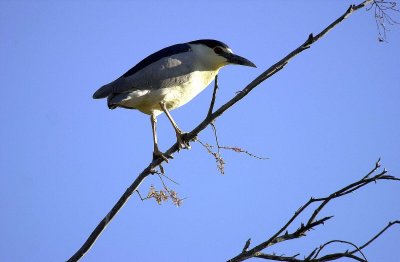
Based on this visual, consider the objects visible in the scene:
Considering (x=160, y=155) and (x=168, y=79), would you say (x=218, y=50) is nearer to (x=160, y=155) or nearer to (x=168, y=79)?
(x=168, y=79)

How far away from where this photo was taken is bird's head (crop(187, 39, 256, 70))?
6.73 metres

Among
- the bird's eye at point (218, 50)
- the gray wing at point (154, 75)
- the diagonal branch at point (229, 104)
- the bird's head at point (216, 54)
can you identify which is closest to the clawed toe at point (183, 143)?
the gray wing at point (154, 75)

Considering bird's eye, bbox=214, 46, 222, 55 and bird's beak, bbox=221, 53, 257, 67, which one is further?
bird's eye, bbox=214, 46, 222, 55

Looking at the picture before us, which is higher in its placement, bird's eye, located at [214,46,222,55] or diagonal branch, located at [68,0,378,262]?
bird's eye, located at [214,46,222,55]

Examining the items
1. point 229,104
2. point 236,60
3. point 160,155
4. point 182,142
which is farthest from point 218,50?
point 229,104

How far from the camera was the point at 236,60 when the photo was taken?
22.1ft

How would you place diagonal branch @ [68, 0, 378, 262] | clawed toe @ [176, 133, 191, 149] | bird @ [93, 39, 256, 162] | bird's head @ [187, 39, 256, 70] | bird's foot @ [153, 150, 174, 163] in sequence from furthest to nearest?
bird's head @ [187, 39, 256, 70] → bird @ [93, 39, 256, 162] → clawed toe @ [176, 133, 191, 149] → bird's foot @ [153, 150, 174, 163] → diagonal branch @ [68, 0, 378, 262]

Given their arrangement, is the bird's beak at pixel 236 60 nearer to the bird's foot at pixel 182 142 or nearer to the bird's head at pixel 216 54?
the bird's head at pixel 216 54

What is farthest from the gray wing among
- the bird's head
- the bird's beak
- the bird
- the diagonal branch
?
the diagonal branch

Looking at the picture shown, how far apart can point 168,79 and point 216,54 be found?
0.89 metres

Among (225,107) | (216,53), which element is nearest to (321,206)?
(225,107)

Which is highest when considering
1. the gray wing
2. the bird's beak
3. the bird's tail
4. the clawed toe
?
the bird's beak

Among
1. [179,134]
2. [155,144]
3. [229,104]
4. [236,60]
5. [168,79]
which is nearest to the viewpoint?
[229,104]

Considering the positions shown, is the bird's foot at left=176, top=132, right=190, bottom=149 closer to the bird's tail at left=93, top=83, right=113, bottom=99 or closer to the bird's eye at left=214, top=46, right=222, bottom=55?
the bird's tail at left=93, top=83, right=113, bottom=99
